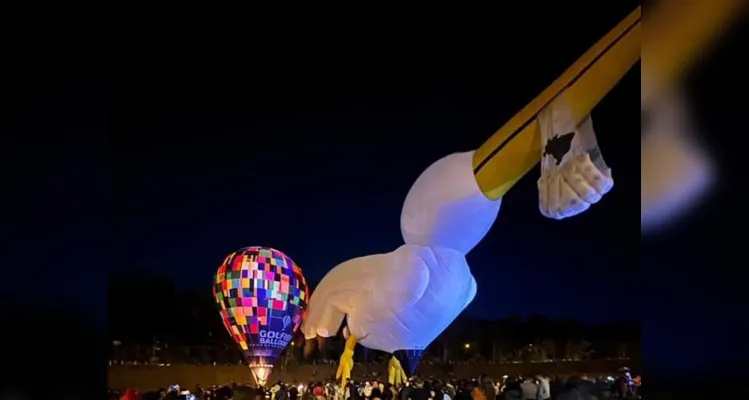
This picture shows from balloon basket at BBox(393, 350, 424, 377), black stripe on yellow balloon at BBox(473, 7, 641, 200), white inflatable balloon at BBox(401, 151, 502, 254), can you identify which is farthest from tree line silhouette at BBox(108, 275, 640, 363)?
black stripe on yellow balloon at BBox(473, 7, 641, 200)

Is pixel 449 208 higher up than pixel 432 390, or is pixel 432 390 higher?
pixel 449 208

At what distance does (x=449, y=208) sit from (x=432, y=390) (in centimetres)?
65

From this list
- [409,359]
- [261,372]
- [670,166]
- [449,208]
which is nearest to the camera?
[670,166]

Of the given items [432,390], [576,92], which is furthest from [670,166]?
[432,390]

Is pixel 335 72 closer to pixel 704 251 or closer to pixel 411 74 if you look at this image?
pixel 411 74

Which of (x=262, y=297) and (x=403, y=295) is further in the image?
(x=262, y=297)

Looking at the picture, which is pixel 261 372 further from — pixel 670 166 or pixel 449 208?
A: pixel 670 166

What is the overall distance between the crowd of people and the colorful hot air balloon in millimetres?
116

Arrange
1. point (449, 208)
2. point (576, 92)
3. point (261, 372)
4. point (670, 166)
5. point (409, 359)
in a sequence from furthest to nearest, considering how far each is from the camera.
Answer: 1. point (261, 372)
2. point (409, 359)
3. point (449, 208)
4. point (576, 92)
5. point (670, 166)

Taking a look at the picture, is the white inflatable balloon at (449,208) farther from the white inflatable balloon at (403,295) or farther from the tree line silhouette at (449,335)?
the tree line silhouette at (449,335)

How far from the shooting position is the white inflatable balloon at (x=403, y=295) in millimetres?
2572

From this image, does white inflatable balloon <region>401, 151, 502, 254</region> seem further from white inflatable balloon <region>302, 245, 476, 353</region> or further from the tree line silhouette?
the tree line silhouette

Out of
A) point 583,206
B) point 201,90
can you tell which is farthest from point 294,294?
point 583,206

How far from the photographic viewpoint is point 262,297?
10.2ft
